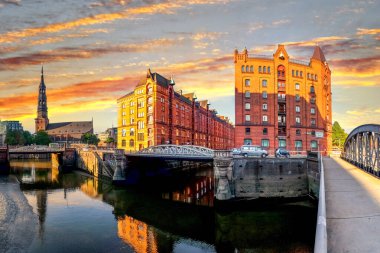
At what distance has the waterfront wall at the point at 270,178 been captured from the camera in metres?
35.9

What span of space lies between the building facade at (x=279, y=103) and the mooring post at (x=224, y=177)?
902 inches

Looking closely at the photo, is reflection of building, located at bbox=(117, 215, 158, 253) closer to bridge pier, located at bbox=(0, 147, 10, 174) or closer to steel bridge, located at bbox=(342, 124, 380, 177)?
steel bridge, located at bbox=(342, 124, 380, 177)

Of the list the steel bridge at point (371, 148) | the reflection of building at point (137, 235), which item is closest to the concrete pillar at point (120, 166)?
the reflection of building at point (137, 235)

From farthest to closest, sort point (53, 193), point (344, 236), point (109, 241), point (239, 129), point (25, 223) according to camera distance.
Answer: point (239, 129)
point (53, 193)
point (25, 223)
point (109, 241)
point (344, 236)

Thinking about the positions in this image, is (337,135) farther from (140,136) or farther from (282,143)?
(140,136)

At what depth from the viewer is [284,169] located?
36.4 metres

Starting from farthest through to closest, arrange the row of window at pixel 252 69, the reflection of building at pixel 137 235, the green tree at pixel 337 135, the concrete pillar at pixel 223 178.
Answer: the green tree at pixel 337 135, the row of window at pixel 252 69, the concrete pillar at pixel 223 178, the reflection of building at pixel 137 235

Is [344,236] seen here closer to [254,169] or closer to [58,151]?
[254,169]

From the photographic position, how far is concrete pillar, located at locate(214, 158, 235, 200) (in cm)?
3412

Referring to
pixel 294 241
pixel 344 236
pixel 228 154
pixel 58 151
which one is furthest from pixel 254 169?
pixel 58 151

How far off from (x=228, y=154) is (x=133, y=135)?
43787 millimetres

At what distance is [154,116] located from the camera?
69188mm

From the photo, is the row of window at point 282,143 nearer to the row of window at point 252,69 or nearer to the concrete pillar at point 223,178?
the row of window at point 252,69

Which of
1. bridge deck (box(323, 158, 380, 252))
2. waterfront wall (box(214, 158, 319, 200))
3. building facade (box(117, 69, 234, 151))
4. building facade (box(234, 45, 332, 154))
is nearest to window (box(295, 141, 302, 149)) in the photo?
building facade (box(234, 45, 332, 154))
